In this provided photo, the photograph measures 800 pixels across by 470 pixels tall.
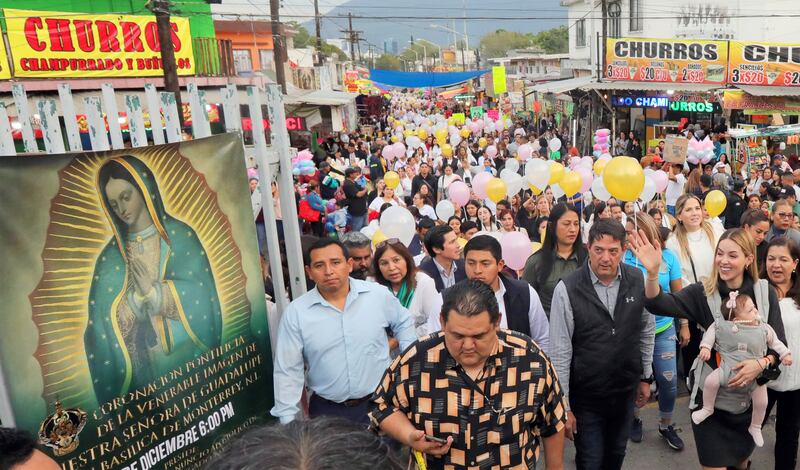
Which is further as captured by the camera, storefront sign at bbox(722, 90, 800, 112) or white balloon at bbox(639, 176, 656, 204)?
storefront sign at bbox(722, 90, 800, 112)

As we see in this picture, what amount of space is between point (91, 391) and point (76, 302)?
36cm

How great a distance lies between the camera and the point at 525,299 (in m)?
3.67

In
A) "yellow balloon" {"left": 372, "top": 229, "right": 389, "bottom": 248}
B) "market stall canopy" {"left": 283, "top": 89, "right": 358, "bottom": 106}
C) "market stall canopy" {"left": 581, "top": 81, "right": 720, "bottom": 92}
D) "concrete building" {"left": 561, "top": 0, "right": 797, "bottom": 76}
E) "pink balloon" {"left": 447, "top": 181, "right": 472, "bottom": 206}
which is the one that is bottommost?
"yellow balloon" {"left": 372, "top": 229, "right": 389, "bottom": 248}

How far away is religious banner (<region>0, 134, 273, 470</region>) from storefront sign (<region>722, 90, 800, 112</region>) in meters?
15.9

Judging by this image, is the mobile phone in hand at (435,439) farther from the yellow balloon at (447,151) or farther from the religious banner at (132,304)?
the yellow balloon at (447,151)

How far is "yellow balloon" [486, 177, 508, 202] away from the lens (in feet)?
27.4

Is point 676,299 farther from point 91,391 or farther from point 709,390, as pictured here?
point 91,391

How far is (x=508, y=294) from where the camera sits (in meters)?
3.69

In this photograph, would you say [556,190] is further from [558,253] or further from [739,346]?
[739,346]

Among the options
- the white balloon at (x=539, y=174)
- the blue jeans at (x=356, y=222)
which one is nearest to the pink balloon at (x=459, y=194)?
the white balloon at (x=539, y=174)

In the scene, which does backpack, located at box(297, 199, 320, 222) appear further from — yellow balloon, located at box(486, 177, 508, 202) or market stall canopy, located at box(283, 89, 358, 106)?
market stall canopy, located at box(283, 89, 358, 106)

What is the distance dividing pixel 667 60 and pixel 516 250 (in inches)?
593

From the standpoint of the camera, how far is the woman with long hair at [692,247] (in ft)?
16.8

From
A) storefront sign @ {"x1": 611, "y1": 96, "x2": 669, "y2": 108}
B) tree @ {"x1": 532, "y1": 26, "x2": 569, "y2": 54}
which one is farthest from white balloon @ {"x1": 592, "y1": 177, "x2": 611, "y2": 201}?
tree @ {"x1": 532, "y1": 26, "x2": 569, "y2": 54}
